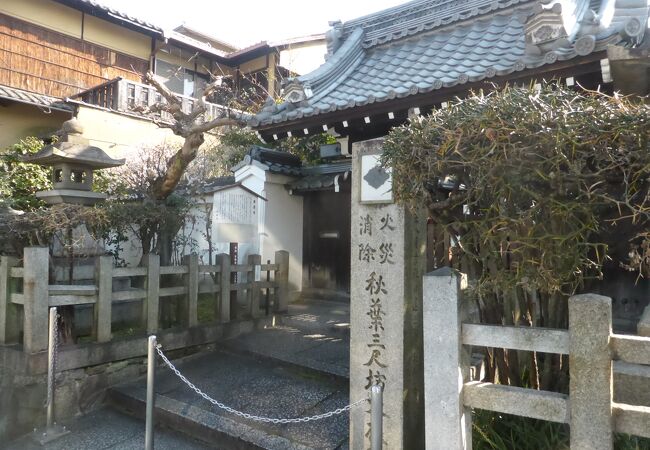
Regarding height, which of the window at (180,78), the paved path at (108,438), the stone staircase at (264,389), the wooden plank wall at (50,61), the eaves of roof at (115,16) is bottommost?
the paved path at (108,438)

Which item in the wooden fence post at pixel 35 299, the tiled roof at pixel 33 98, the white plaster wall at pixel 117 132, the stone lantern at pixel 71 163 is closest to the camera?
the wooden fence post at pixel 35 299

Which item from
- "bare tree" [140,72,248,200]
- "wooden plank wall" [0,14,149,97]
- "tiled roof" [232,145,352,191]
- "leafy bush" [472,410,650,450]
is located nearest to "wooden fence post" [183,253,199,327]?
"bare tree" [140,72,248,200]

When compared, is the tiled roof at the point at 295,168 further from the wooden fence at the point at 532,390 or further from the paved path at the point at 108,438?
the wooden fence at the point at 532,390

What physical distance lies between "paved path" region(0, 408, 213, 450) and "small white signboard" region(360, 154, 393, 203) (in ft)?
10.3

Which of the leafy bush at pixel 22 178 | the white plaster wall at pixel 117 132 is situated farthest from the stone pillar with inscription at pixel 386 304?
the white plaster wall at pixel 117 132

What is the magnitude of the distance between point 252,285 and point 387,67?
4388mm

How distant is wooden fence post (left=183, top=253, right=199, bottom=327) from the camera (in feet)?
21.6

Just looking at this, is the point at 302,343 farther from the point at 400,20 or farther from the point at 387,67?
the point at 400,20

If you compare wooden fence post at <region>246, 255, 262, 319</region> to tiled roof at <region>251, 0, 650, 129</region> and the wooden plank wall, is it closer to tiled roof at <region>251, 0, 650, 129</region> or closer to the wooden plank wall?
tiled roof at <region>251, 0, 650, 129</region>

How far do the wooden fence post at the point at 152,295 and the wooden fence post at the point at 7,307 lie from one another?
5.13 feet

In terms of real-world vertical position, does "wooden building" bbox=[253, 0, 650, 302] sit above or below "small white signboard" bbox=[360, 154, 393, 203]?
above

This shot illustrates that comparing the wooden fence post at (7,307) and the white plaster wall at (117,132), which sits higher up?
the white plaster wall at (117,132)

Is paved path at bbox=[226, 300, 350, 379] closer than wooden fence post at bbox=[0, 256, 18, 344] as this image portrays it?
No

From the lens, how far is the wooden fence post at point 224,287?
694cm
